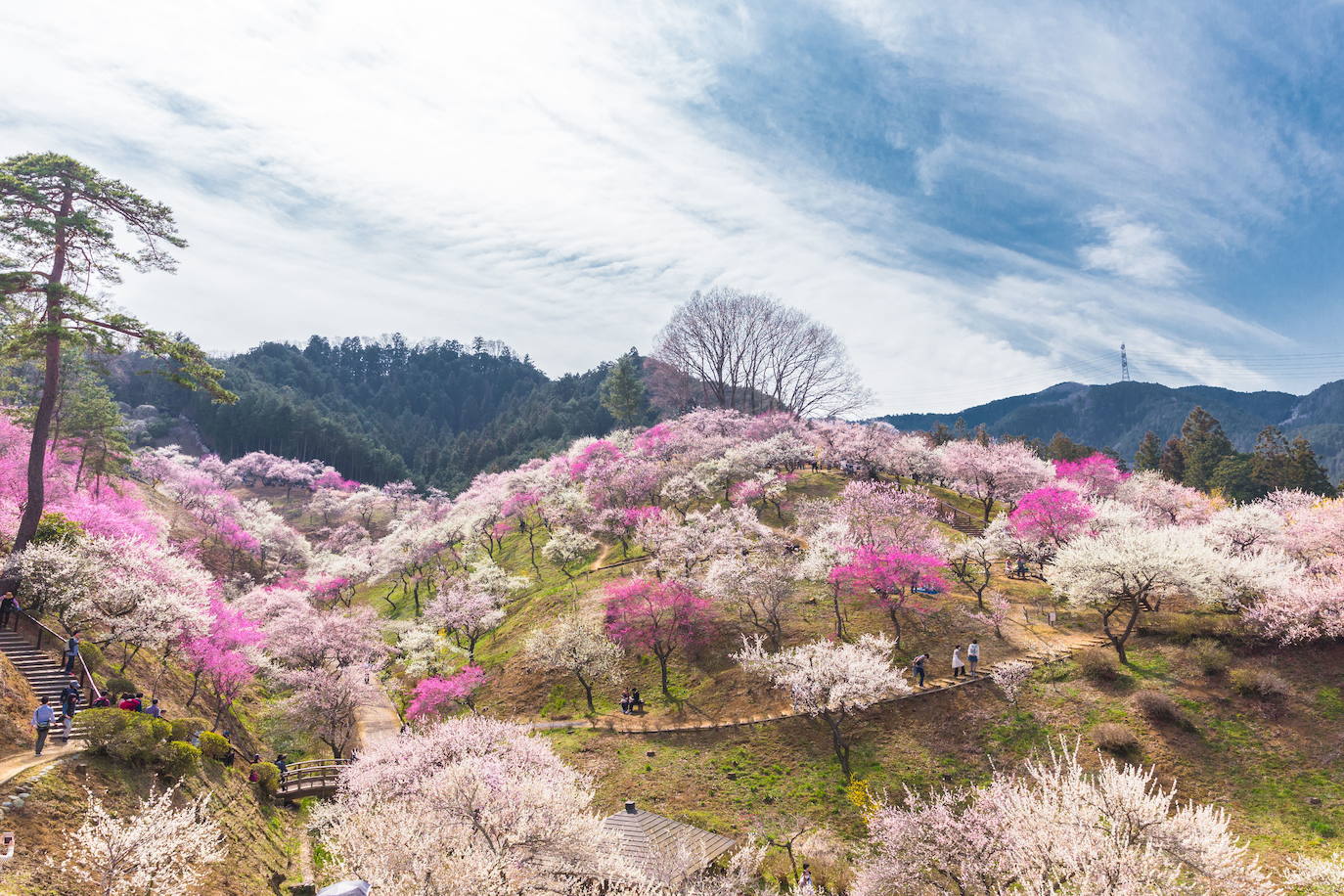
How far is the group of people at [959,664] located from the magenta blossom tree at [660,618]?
12.4 m

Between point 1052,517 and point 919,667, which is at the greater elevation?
point 1052,517

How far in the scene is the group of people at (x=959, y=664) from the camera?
2942 centimetres

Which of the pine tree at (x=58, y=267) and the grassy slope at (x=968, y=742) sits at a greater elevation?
the pine tree at (x=58, y=267)

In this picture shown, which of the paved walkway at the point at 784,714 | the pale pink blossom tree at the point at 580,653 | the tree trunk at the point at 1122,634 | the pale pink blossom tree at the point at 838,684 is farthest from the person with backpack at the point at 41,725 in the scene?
the tree trunk at the point at 1122,634

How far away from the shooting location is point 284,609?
45156 millimetres

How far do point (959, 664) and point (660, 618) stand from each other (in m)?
16.5

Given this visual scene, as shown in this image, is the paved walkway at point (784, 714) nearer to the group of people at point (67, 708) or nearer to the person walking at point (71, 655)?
the group of people at point (67, 708)

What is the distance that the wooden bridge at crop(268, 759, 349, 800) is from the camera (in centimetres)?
2656

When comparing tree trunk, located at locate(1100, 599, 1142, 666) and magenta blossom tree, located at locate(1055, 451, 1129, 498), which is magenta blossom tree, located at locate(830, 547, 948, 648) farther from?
Answer: magenta blossom tree, located at locate(1055, 451, 1129, 498)

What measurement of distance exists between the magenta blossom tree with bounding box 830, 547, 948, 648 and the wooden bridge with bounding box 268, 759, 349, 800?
27.0 m

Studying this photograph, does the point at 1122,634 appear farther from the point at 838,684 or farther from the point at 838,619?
the point at 838,684

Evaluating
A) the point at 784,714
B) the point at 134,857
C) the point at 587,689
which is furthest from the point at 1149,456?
the point at 134,857

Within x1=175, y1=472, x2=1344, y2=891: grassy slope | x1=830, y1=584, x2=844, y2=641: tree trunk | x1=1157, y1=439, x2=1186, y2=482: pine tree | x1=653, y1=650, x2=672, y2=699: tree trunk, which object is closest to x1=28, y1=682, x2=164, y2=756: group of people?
x1=175, y1=472, x2=1344, y2=891: grassy slope

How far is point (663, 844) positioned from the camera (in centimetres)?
1981
